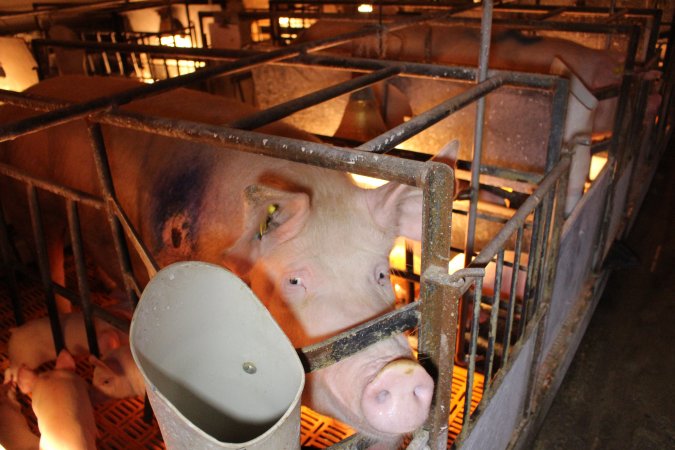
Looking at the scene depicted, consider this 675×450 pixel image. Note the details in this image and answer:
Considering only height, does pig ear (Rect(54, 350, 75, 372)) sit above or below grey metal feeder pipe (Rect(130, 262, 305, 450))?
below

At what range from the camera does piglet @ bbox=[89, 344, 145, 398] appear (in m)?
2.89

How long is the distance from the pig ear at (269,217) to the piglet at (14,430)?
4.87 ft

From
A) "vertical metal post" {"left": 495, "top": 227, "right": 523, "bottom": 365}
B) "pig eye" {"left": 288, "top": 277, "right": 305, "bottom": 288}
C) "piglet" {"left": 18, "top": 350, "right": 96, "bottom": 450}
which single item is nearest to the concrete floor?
"vertical metal post" {"left": 495, "top": 227, "right": 523, "bottom": 365}

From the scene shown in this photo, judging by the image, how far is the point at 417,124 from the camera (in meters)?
1.68

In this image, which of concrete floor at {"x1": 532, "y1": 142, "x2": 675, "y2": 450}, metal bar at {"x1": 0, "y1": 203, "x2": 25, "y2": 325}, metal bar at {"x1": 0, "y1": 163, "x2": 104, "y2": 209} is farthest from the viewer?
concrete floor at {"x1": 532, "y1": 142, "x2": 675, "y2": 450}

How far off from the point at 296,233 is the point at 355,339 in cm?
68

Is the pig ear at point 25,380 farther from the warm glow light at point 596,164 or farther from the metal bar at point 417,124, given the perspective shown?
the warm glow light at point 596,164

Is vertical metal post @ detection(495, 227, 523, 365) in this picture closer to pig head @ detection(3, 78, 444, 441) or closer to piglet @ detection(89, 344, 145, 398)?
pig head @ detection(3, 78, 444, 441)

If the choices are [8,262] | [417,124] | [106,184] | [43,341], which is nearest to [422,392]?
[417,124]

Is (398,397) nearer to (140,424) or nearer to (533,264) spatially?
(533,264)

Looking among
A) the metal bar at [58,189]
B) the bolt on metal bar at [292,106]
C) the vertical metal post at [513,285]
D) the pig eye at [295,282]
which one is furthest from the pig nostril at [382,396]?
the metal bar at [58,189]

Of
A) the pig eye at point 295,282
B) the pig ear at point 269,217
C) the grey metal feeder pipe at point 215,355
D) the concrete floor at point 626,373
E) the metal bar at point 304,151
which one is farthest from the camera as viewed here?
the concrete floor at point 626,373

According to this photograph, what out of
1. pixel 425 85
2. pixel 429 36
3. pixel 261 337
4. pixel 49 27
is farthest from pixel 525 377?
pixel 49 27

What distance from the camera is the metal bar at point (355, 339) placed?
49.9 inches
